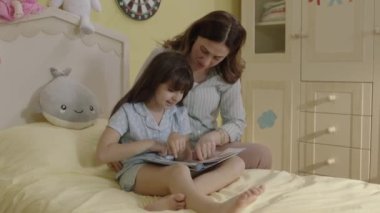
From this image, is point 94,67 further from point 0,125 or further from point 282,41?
point 282,41

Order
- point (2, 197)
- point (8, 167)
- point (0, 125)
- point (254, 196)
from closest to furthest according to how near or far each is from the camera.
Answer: point (254, 196) < point (2, 197) < point (8, 167) < point (0, 125)

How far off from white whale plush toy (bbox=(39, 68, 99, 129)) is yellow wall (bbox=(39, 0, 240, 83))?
478mm

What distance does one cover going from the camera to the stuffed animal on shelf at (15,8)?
1.69 metres

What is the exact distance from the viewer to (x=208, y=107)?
170cm

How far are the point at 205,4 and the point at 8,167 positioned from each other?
1.57 metres

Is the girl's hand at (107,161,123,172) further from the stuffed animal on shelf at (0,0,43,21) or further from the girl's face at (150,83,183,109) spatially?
the stuffed animal on shelf at (0,0,43,21)

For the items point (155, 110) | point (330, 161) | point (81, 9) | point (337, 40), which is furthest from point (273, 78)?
point (155, 110)

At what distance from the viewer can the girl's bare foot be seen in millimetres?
1159

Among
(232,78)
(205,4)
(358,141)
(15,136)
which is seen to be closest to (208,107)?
(232,78)

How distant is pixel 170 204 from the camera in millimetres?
1160

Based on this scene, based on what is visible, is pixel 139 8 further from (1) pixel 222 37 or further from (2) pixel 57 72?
(1) pixel 222 37

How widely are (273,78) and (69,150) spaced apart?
4.52 ft

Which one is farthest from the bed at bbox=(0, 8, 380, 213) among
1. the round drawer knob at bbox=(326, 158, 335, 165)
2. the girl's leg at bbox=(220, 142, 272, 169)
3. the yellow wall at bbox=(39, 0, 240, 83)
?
the round drawer knob at bbox=(326, 158, 335, 165)

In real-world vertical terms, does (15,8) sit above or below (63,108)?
above
